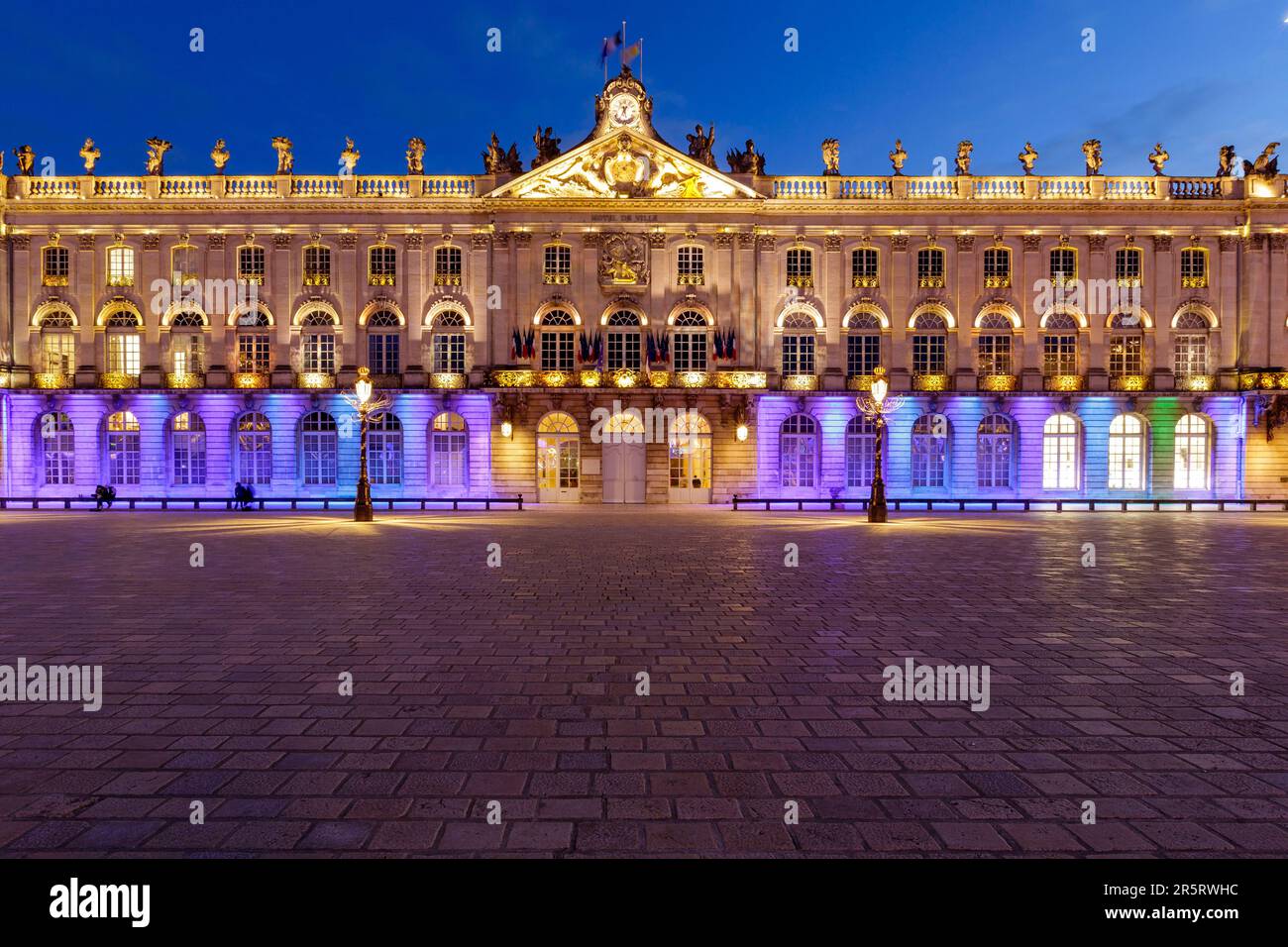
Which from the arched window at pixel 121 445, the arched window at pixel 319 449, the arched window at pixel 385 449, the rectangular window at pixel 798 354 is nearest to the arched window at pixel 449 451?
the arched window at pixel 385 449

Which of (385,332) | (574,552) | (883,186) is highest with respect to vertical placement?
(883,186)

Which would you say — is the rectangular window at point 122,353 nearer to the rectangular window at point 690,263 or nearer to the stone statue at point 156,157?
the stone statue at point 156,157

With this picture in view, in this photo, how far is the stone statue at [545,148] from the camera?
36.7 meters

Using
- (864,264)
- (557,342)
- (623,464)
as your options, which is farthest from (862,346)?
(557,342)

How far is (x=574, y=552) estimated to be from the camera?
16266mm

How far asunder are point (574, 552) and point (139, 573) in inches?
312

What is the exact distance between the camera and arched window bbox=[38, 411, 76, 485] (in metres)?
36.8

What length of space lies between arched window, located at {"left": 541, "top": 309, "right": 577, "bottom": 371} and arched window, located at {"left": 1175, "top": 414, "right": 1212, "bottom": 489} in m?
30.5

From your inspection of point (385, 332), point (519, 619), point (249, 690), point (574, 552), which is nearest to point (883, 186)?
point (385, 332)

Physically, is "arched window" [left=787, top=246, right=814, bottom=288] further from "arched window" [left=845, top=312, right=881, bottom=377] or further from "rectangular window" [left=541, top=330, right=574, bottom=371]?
"rectangular window" [left=541, top=330, right=574, bottom=371]

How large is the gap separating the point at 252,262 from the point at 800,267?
27.5 m

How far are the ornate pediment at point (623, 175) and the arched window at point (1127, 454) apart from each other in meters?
21.8

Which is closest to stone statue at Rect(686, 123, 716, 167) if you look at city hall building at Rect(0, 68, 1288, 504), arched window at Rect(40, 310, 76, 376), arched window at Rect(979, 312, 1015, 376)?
city hall building at Rect(0, 68, 1288, 504)
